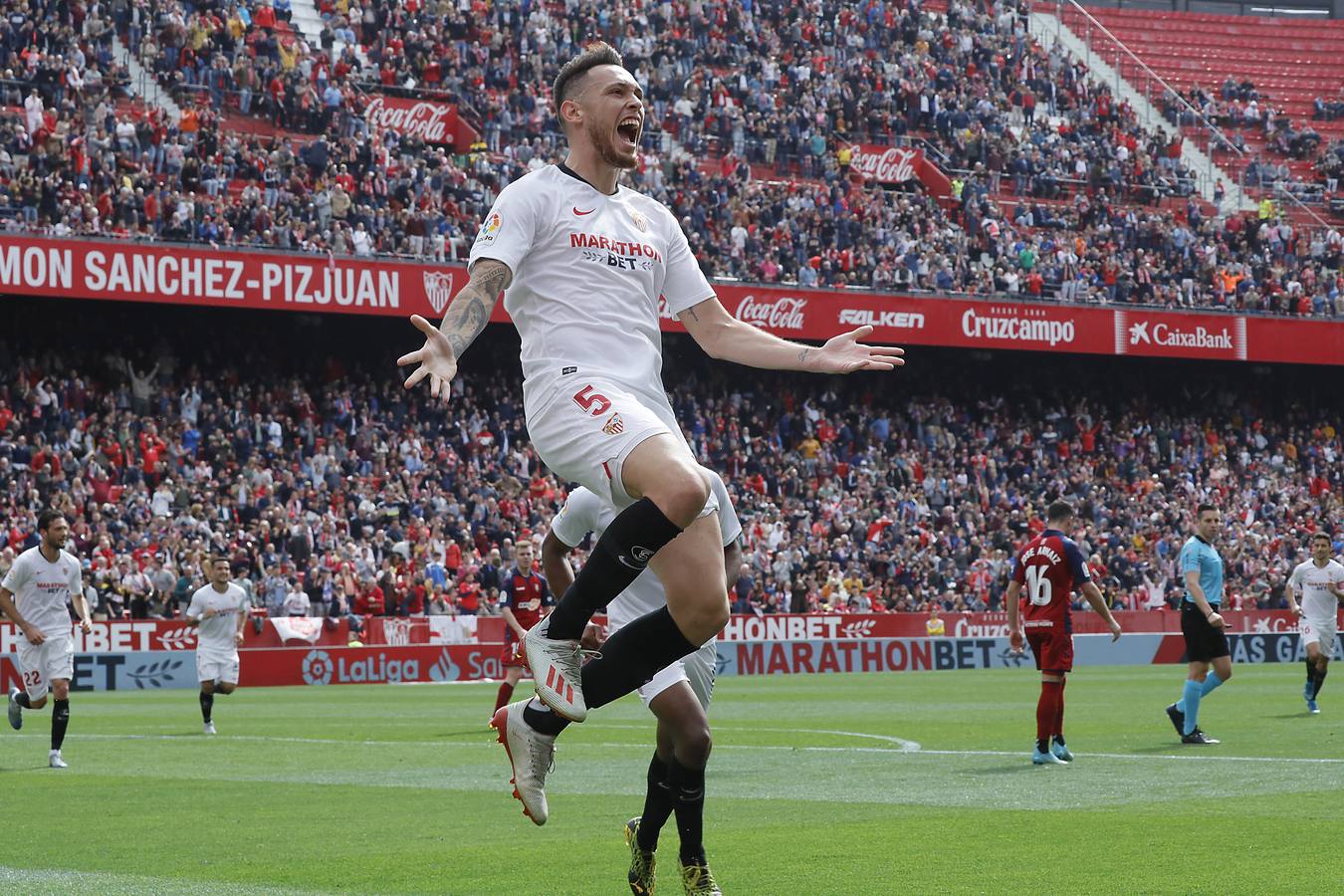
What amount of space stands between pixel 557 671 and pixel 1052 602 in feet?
31.6

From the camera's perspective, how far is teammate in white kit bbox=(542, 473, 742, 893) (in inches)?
273

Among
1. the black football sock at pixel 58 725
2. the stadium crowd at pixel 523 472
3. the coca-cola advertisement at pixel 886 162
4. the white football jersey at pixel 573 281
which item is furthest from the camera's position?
the coca-cola advertisement at pixel 886 162

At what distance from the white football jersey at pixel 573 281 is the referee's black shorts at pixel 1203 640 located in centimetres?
1152

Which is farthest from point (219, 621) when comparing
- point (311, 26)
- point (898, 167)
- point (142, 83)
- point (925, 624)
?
point (898, 167)

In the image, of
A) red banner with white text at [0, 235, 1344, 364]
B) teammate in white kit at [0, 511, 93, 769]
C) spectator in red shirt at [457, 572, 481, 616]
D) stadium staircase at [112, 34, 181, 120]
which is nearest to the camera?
teammate in white kit at [0, 511, 93, 769]

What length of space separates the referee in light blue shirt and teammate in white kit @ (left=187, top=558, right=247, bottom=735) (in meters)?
10.6

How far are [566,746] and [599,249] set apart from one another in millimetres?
11555

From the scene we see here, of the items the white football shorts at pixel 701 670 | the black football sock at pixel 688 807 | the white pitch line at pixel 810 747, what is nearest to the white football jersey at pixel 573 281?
the white football shorts at pixel 701 670

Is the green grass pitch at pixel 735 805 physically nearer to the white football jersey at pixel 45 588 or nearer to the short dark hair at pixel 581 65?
the white football jersey at pixel 45 588

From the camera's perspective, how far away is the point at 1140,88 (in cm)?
5328

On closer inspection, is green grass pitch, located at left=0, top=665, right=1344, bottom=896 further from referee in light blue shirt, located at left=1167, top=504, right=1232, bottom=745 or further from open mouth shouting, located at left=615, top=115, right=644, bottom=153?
open mouth shouting, located at left=615, top=115, right=644, bottom=153

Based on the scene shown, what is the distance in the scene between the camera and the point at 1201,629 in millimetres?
17281

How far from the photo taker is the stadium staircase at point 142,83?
118 feet

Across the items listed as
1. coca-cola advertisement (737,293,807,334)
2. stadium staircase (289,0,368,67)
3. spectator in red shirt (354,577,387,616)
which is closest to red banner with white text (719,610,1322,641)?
spectator in red shirt (354,577,387,616)
